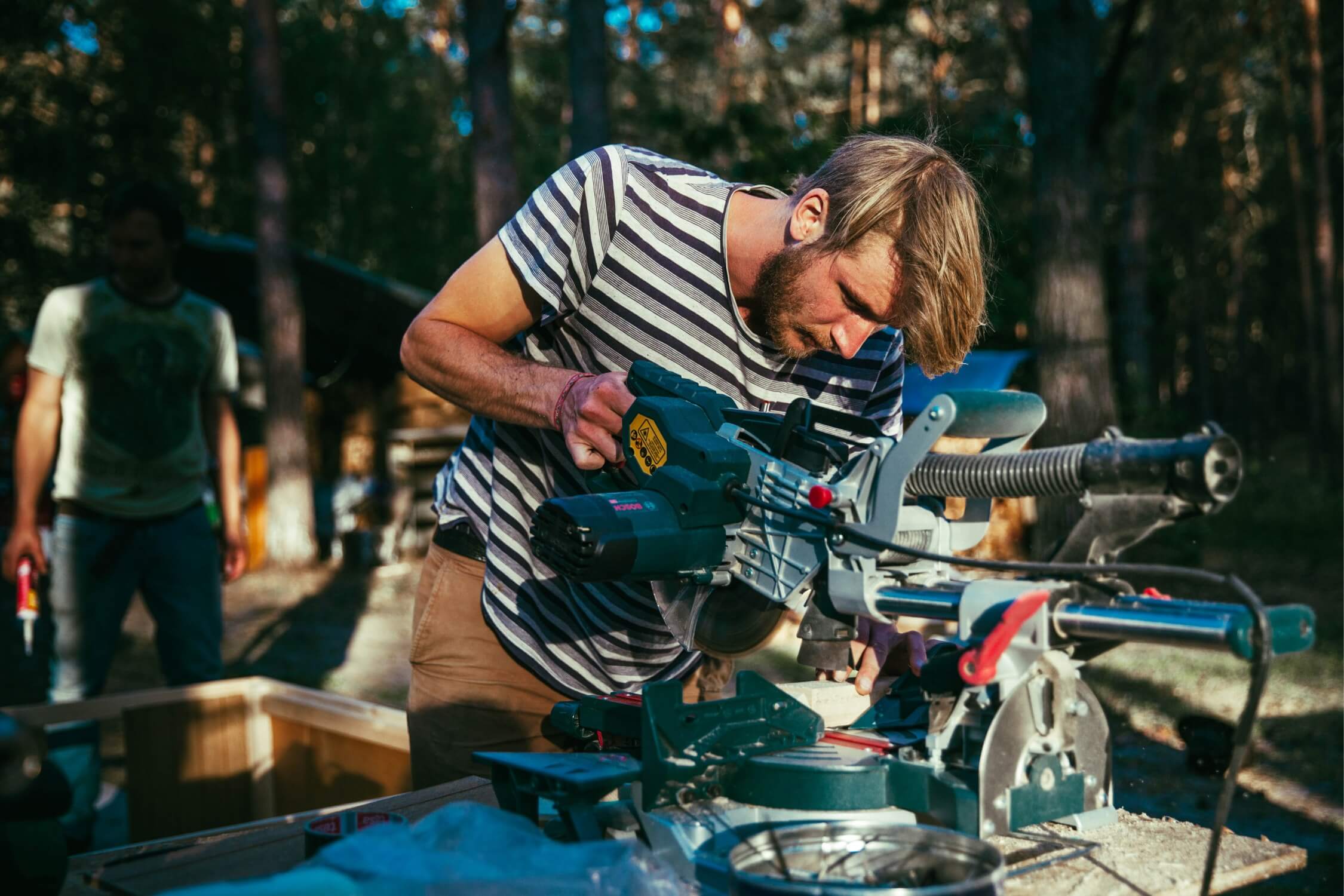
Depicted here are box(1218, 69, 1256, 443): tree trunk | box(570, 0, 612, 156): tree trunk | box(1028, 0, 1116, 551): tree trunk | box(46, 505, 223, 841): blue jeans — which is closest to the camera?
box(46, 505, 223, 841): blue jeans

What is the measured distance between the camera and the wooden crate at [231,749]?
13.0ft

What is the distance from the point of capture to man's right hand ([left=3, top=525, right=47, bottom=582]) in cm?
429

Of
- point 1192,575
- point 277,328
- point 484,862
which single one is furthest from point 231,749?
point 277,328

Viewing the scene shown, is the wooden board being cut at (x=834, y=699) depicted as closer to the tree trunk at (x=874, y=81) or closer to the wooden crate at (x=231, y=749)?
the wooden crate at (x=231, y=749)

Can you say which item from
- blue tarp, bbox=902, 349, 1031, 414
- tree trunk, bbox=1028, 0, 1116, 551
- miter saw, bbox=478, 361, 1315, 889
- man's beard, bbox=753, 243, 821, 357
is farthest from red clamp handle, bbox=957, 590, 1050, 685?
tree trunk, bbox=1028, 0, 1116, 551

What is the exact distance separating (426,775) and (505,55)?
8279mm

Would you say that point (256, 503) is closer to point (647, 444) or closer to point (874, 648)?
point (874, 648)

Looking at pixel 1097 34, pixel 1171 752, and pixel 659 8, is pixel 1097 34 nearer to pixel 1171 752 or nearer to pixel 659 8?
pixel 1171 752

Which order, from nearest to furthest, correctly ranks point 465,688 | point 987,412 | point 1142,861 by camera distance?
point 987,412 → point 1142,861 → point 465,688

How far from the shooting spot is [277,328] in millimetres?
12180

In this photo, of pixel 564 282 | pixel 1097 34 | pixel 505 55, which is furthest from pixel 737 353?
pixel 505 55

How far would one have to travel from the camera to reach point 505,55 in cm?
977

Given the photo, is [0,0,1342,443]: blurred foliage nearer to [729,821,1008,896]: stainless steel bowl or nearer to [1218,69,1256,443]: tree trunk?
[1218,69,1256,443]: tree trunk

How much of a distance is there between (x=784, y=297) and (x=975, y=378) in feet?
22.0
